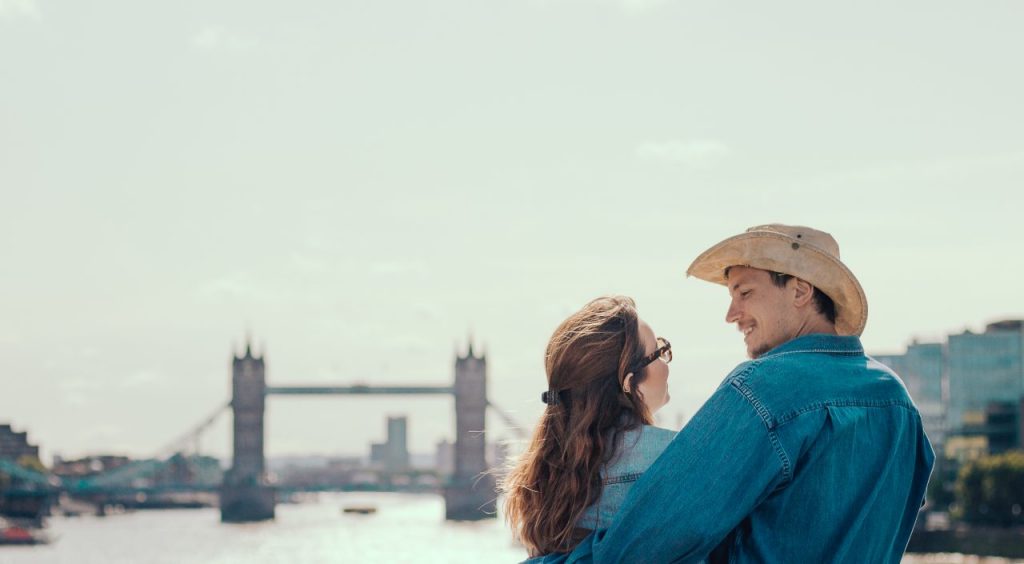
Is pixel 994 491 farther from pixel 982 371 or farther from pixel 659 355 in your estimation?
pixel 659 355

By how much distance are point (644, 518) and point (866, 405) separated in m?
0.34

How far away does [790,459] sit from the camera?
2.25 metres

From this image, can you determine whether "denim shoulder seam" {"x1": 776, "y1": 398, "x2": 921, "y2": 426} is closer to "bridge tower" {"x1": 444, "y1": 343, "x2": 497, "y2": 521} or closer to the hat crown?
the hat crown

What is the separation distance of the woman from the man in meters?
0.07

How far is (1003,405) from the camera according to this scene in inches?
2783

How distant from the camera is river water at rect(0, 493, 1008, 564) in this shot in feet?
202

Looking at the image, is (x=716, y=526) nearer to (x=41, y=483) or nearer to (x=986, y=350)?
(x=986, y=350)

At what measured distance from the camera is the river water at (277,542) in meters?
61.6

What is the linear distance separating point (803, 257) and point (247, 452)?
9955 cm

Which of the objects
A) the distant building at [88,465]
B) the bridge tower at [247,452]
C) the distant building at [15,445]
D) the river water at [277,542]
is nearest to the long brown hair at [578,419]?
the river water at [277,542]

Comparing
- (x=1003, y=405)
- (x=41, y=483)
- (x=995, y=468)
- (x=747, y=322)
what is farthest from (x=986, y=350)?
(x=747, y=322)

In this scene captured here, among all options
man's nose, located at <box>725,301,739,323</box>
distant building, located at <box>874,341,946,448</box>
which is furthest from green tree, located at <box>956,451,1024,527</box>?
man's nose, located at <box>725,301,739,323</box>

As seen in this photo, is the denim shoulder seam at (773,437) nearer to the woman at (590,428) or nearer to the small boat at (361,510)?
the woman at (590,428)

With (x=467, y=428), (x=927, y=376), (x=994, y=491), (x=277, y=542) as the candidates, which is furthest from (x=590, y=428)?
(x=467, y=428)
